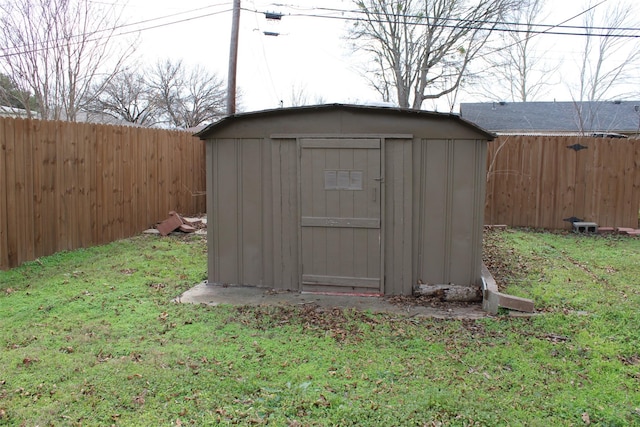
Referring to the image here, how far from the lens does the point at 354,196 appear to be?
5.55 metres

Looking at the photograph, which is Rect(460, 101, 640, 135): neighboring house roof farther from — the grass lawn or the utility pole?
the grass lawn

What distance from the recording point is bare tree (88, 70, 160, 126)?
28.4 metres

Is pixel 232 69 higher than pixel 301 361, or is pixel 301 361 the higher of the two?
pixel 232 69

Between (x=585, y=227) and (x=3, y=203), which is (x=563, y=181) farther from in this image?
(x=3, y=203)

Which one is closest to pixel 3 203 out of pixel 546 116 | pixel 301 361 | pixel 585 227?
pixel 301 361

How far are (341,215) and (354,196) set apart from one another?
0.26 metres

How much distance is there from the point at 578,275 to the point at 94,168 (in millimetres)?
7303

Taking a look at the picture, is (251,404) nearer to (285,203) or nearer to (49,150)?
(285,203)

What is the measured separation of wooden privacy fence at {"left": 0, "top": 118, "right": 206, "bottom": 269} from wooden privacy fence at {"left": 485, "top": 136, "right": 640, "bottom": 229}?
6.93 meters

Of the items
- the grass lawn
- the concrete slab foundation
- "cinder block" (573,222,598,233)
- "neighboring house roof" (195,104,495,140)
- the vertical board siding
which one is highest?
"neighboring house roof" (195,104,495,140)

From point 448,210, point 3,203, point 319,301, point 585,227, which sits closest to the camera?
point 319,301

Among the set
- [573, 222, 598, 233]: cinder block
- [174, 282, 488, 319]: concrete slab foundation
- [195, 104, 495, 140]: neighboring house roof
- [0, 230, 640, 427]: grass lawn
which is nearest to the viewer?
[0, 230, 640, 427]: grass lawn

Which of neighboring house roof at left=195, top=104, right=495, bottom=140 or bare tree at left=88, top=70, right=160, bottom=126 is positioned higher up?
bare tree at left=88, top=70, right=160, bottom=126

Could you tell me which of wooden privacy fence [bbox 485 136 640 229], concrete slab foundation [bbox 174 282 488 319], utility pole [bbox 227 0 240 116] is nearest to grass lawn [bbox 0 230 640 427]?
concrete slab foundation [bbox 174 282 488 319]
